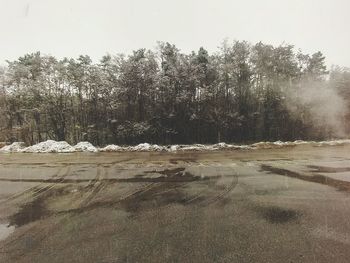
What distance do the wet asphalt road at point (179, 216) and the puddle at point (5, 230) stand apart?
1.1 inches

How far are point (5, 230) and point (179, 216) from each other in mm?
3912

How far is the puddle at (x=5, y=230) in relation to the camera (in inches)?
237

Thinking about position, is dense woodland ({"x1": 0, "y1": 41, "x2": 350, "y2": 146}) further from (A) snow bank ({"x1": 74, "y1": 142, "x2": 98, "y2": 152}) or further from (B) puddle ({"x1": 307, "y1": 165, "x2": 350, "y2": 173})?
(B) puddle ({"x1": 307, "y1": 165, "x2": 350, "y2": 173})

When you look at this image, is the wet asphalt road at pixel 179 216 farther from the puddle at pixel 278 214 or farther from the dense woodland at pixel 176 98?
the dense woodland at pixel 176 98

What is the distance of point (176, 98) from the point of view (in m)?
29.7

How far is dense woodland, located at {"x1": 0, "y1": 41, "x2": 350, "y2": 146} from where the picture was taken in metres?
30.2

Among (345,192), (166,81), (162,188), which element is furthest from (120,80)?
(345,192)

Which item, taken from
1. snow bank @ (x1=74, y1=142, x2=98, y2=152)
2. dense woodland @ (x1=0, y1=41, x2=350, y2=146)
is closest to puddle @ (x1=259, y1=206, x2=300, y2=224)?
snow bank @ (x1=74, y1=142, x2=98, y2=152)

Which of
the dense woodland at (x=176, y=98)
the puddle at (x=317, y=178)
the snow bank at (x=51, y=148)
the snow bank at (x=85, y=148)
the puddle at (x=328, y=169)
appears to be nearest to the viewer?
the puddle at (x=317, y=178)

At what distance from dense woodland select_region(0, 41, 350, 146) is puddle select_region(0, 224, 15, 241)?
22.2m

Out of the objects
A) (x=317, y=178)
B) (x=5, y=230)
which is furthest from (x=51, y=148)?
(x=317, y=178)

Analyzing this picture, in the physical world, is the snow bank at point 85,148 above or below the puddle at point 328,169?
above

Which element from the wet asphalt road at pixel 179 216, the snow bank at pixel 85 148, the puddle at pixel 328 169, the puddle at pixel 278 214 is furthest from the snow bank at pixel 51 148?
the puddle at pixel 278 214

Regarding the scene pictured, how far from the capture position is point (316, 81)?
3559cm
